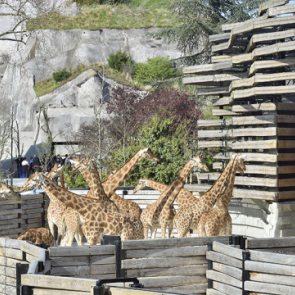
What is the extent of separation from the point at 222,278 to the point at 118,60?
5152 cm

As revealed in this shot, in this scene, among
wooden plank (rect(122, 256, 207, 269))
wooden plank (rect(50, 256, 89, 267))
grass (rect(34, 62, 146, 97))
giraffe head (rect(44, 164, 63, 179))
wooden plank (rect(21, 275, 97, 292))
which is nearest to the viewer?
wooden plank (rect(21, 275, 97, 292))

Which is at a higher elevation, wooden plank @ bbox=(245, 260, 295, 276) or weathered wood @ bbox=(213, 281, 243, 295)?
wooden plank @ bbox=(245, 260, 295, 276)

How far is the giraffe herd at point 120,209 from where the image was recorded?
850 centimetres

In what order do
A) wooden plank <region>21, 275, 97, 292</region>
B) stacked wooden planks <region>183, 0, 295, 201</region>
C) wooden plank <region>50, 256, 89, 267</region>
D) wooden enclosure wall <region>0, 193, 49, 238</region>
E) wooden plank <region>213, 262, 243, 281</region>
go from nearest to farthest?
wooden plank <region>21, 275, 97, 292</region> < wooden plank <region>213, 262, 243, 281</region> < wooden plank <region>50, 256, 89, 267</region> < stacked wooden planks <region>183, 0, 295, 201</region> < wooden enclosure wall <region>0, 193, 49, 238</region>

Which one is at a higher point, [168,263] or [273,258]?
[273,258]

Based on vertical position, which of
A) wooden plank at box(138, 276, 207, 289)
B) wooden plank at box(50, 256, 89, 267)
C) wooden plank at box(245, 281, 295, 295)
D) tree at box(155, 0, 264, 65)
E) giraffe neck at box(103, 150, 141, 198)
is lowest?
wooden plank at box(138, 276, 207, 289)

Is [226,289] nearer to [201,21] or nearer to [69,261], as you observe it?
[69,261]

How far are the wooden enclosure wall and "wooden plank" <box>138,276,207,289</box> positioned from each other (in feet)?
20.2

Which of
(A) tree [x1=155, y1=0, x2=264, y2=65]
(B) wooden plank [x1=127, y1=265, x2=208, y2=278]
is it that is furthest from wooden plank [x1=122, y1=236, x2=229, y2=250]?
(A) tree [x1=155, y1=0, x2=264, y2=65]

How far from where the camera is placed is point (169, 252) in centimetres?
680

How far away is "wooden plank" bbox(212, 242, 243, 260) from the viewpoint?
6.10 m

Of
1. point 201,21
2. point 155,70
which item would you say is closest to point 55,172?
point 201,21

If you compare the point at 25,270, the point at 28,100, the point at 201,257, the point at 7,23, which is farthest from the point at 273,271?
the point at 7,23

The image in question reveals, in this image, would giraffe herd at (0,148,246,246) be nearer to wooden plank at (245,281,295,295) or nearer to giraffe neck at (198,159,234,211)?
giraffe neck at (198,159,234,211)
